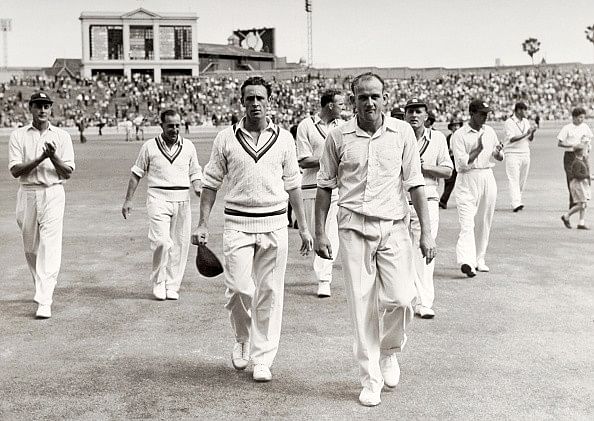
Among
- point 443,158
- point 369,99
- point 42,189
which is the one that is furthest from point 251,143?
point 42,189

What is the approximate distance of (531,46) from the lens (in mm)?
121625

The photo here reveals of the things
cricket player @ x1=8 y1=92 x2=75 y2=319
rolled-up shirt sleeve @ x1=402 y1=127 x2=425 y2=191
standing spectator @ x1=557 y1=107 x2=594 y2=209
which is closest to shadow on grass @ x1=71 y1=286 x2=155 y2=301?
cricket player @ x1=8 y1=92 x2=75 y2=319

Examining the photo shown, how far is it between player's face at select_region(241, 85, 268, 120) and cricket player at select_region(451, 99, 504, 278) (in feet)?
13.9

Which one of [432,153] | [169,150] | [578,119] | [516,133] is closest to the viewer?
[432,153]

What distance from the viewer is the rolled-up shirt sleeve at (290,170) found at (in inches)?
241

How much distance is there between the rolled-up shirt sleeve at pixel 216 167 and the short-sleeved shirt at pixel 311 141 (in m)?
2.95

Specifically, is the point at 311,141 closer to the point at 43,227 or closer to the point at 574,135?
the point at 43,227

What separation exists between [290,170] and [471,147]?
417 centimetres

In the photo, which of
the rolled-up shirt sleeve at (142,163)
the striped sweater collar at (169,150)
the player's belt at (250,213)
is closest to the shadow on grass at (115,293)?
the rolled-up shirt sleeve at (142,163)

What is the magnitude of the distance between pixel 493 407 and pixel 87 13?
98058 mm

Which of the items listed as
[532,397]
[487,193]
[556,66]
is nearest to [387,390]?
[532,397]

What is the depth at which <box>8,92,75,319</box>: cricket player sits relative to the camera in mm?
8008

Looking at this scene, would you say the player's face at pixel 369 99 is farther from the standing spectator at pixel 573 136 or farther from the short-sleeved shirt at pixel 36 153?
the standing spectator at pixel 573 136

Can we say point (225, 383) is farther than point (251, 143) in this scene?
No
